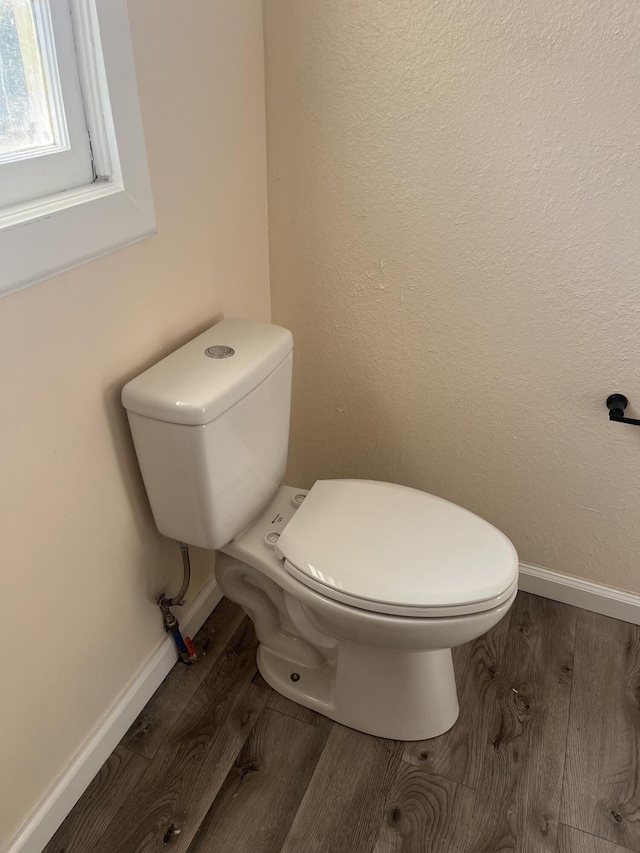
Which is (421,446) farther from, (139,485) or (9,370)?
(9,370)

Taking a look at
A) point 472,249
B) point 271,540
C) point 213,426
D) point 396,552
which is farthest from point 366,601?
Result: point 472,249

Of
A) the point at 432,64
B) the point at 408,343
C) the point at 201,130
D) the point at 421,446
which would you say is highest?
the point at 432,64

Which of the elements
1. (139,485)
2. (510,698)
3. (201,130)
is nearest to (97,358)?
(139,485)

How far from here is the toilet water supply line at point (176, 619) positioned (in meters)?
1.35

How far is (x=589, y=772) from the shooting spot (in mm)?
1296

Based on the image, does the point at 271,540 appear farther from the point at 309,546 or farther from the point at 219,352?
the point at 219,352

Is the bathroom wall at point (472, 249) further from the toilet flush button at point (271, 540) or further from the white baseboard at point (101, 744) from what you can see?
the white baseboard at point (101, 744)

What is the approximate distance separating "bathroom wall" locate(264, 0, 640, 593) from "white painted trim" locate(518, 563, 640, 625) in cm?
3

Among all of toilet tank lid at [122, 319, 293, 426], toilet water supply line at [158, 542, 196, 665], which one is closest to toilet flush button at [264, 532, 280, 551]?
toilet water supply line at [158, 542, 196, 665]

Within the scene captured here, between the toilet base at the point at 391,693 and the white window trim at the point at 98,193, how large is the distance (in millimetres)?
925

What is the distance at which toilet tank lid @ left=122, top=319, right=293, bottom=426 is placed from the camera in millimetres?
1062

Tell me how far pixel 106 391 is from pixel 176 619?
602 mm

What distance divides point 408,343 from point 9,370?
2.92 feet

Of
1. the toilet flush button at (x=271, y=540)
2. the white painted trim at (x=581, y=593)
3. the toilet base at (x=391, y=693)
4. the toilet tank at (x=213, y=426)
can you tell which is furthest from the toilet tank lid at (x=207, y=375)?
the white painted trim at (x=581, y=593)
